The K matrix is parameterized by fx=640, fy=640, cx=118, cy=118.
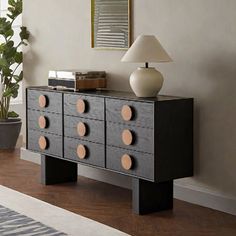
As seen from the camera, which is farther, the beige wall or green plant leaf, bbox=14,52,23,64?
green plant leaf, bbox=14,52,23,64

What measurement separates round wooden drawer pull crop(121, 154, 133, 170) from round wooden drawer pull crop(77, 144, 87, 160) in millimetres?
490

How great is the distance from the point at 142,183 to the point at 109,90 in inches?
45.1

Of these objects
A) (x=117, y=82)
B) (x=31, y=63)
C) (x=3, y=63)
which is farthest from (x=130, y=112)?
(x=3, y=63)

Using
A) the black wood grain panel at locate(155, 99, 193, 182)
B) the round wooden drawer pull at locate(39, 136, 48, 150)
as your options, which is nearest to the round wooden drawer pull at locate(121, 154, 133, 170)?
the black wood grain panel at locate(155, 99, 193, 182)

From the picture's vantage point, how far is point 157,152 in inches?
175

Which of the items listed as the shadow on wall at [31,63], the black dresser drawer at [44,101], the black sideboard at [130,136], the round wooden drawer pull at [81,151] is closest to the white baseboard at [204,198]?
the black sideboard at [130,136]

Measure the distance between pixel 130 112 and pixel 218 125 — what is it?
652mm

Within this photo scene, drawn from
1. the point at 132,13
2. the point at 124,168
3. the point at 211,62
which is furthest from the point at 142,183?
the point at 132,13

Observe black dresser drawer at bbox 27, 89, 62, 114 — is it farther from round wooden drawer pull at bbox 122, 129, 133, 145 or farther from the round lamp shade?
the round lamp shade

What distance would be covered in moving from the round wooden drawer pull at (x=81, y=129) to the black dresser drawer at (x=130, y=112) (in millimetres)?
297

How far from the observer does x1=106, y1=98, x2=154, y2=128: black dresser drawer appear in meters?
4.43

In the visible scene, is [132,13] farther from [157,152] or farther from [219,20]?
[157,152]

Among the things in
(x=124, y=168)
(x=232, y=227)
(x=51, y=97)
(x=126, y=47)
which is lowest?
(x=232, y=227)

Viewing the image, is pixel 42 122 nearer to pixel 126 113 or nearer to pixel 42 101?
pixel 42 101
